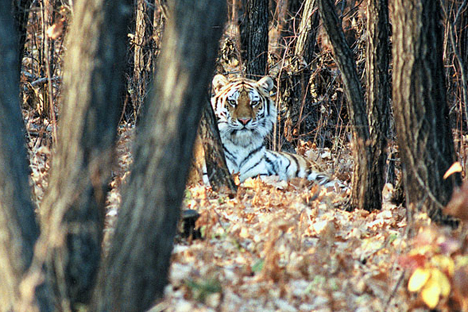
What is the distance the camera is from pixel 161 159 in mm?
2627

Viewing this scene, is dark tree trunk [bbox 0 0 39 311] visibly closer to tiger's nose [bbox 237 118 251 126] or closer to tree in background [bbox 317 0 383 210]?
tree in background [bbox 317 0 383 210]

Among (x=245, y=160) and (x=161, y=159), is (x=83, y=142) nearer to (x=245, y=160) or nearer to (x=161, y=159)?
(x=161, y=159)

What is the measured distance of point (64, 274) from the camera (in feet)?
9.53

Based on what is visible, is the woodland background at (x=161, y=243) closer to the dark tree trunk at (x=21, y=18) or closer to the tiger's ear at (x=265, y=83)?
the dark tree trunk at (x=21, y=18)

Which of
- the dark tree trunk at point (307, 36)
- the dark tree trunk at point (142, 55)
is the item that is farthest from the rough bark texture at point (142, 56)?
the dark tree trunk at point (307, 36)

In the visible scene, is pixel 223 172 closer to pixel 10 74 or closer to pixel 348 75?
pixel 348 75

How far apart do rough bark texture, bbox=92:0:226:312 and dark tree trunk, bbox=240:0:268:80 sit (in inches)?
235

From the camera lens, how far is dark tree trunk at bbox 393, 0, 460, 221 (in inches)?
128

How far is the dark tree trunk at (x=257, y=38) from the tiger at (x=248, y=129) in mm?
1175

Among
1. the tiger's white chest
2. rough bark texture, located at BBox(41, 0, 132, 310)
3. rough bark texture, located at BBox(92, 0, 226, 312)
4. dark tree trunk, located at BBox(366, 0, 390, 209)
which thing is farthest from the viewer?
the tiger's white chest

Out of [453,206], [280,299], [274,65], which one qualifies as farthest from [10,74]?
[274,65]

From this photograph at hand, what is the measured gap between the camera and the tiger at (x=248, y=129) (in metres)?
7.27

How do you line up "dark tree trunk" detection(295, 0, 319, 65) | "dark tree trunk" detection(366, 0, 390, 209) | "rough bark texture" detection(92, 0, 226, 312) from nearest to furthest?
"rough bark texture" detection(92, 0, 226, 312) < "dark tree trunk" detection(366, 0, 390, 209) < "dark tree trunk" detection(295, 0, 319, 65)

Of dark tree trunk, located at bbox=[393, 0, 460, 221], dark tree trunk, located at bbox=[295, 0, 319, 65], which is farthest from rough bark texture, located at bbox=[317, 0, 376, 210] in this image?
dark tree trunk, located at bbox=[295, 0, 319, 65]
